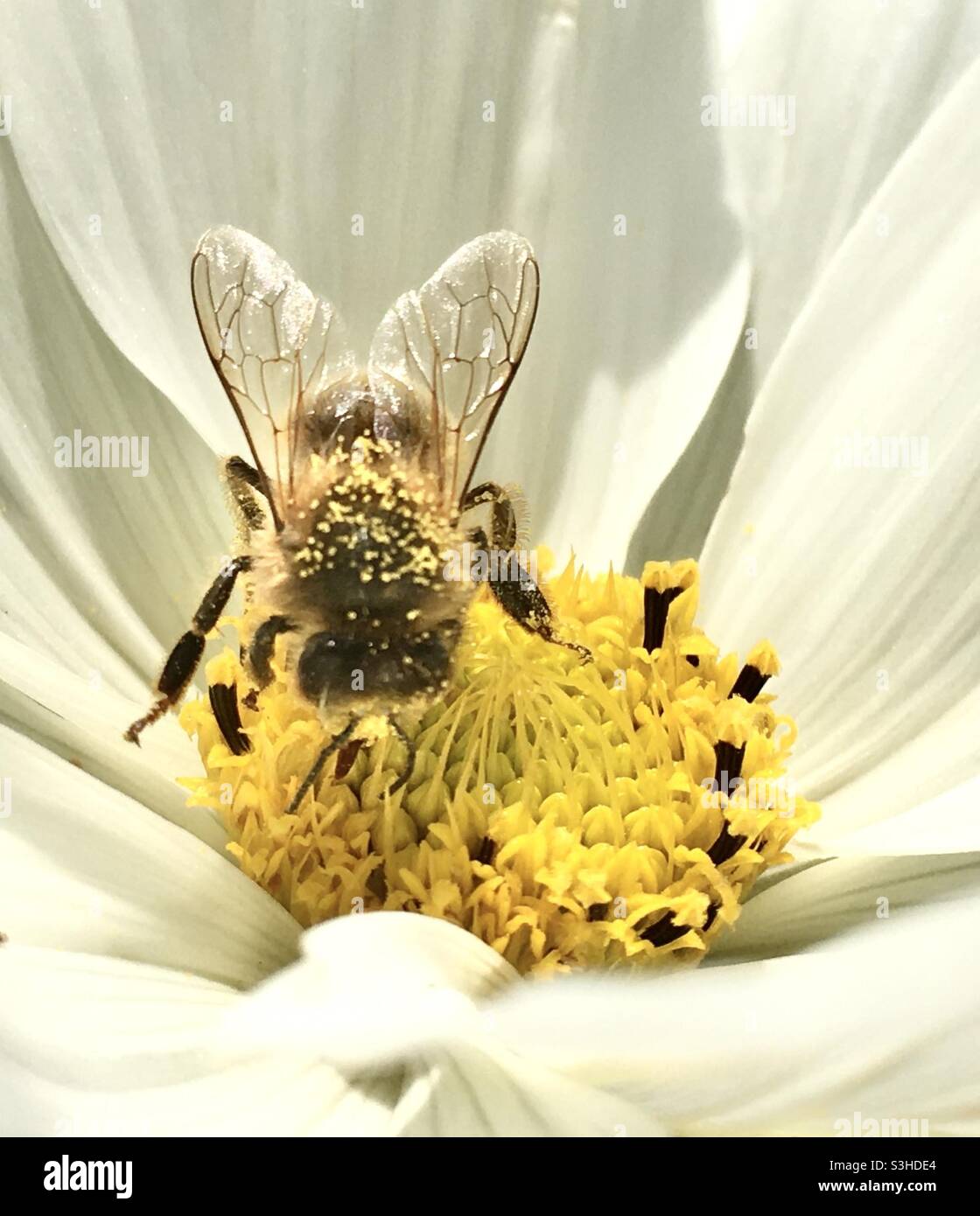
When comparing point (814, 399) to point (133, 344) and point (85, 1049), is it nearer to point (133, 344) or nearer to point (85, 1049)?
point (133, 344)

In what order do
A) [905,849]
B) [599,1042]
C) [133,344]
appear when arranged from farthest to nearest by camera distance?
1. [133,344]
2. [905,849]
3. [599,1042]

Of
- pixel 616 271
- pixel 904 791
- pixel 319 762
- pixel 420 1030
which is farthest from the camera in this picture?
pixel 616 271

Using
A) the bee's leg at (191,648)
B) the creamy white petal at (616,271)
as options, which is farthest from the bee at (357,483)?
the creamy white petal at (616,271)

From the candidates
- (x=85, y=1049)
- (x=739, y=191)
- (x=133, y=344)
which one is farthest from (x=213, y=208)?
(x=85, y=1049)

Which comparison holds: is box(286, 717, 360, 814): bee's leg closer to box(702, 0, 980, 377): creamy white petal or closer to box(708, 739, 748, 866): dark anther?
box(708, 739, 748, 866): dark anther

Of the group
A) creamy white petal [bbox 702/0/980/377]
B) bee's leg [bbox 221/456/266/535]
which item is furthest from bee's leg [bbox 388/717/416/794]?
creamy white petal [bbox 702/0/980/377]

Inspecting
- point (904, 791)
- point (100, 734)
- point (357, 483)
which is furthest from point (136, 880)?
point (904, 791)

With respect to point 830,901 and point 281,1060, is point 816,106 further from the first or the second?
point 281,1060
